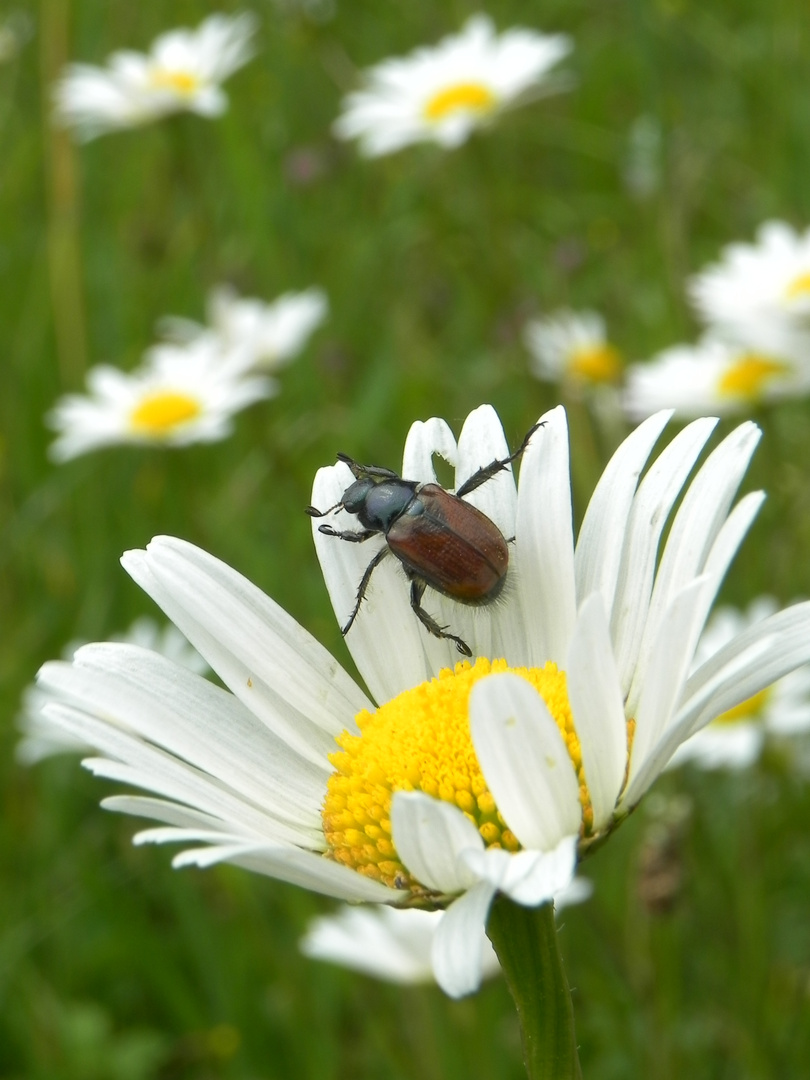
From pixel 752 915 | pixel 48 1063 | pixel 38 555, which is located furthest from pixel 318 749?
pixel 38 555

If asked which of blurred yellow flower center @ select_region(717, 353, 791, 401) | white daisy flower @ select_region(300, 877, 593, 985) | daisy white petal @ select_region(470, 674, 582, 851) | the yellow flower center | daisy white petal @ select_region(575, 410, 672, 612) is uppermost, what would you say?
blurred yellow flower center @ select_region(717, 353, 791, 401)

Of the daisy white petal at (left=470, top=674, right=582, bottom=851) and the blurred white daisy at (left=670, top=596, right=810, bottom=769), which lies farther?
the blurred white daisy at (left=670, top=596, right=810, bottom=769)

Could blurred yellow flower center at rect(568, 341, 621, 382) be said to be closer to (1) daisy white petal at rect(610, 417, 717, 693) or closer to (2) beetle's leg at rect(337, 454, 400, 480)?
(2) beetle's leg at rect(337, 454, 400, 480)

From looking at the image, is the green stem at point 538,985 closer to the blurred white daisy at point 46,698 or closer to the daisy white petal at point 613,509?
the daisy white petal at point 613,509

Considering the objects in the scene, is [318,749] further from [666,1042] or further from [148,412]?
[148,412]

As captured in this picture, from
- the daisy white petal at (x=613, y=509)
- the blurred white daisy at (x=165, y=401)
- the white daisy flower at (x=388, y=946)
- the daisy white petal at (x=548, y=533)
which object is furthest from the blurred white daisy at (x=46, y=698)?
the daisy white petal at (x=613, y=509)

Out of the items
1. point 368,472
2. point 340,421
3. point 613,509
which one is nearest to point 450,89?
point 340,421

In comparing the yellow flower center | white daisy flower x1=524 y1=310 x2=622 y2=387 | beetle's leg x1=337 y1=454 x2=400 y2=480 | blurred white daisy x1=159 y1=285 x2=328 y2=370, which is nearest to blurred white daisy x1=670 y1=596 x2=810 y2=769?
the yellow flower center
